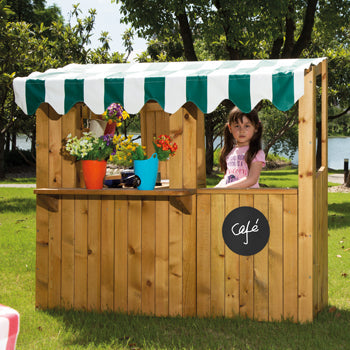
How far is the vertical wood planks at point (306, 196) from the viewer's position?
4.74 metres

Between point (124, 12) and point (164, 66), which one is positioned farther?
point (124, 12)

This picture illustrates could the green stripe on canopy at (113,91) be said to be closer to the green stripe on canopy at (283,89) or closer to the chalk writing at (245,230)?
the green stripe on canopy at (283,89)

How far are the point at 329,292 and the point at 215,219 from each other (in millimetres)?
2049

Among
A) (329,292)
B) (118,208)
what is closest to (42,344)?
(118,208)

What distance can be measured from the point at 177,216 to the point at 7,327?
11.0 feet

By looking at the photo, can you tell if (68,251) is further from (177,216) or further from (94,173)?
(177,216)

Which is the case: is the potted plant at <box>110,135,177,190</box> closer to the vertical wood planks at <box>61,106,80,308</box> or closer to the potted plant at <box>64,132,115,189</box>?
the potted plant at <box>64,132,115,189</box>

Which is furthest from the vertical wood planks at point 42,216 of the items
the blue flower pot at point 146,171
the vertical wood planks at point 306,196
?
the vertical wood planks at point 306,196

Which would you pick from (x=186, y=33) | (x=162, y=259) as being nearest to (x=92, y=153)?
(x=162, y=259)

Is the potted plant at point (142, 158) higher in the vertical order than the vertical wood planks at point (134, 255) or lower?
higher

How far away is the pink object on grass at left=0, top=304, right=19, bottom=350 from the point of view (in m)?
1.77

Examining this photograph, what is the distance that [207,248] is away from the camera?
5.07m

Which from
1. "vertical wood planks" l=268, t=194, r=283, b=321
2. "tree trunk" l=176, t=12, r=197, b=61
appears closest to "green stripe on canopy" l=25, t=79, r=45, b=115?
"vertical wood planks" l=268, t=194, r=283, b=321

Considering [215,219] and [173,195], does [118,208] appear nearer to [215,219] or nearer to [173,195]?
[173,195]
